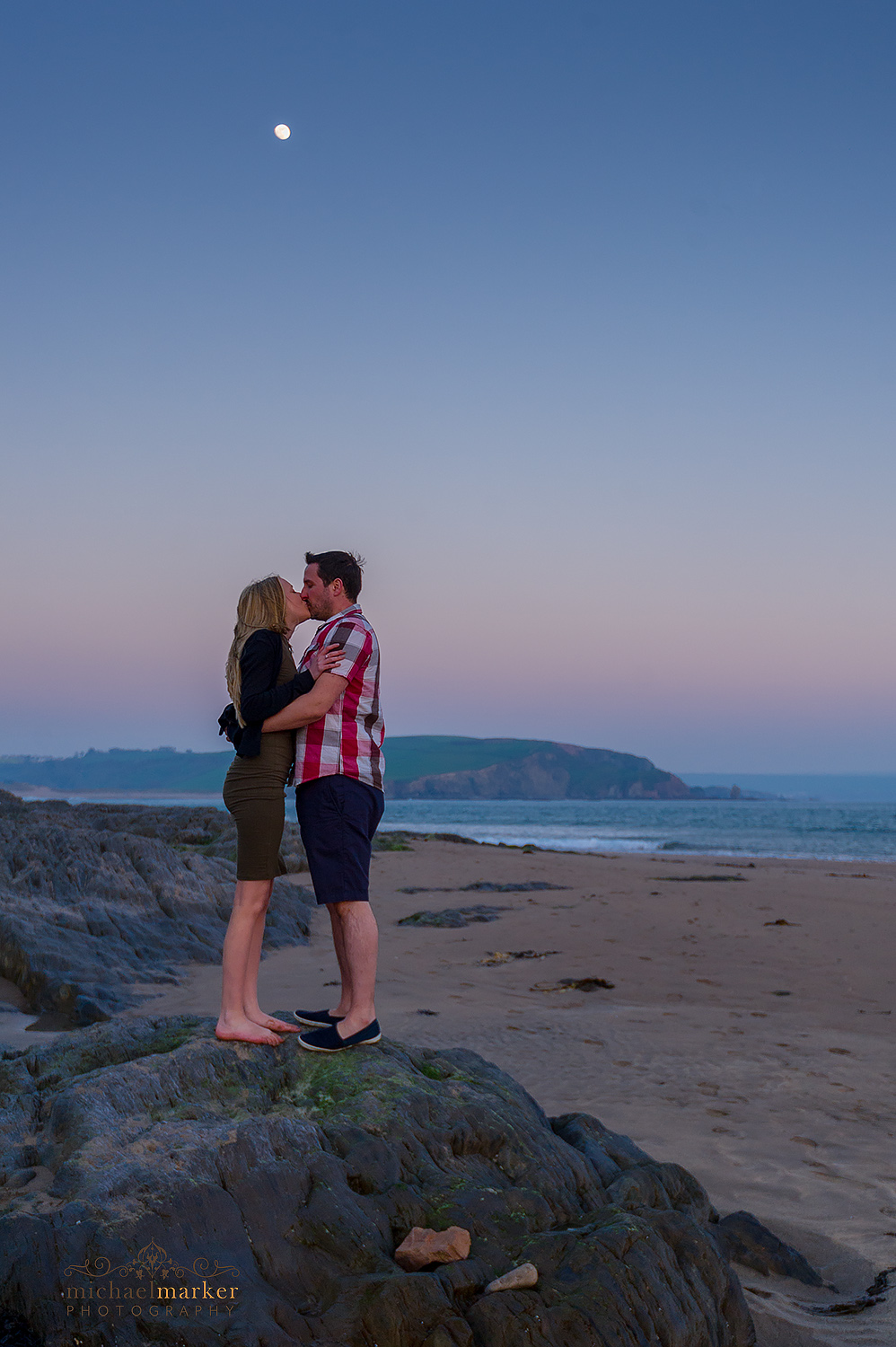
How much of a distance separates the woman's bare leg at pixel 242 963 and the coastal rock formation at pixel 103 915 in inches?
134

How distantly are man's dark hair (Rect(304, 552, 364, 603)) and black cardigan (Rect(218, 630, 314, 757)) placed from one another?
418mm

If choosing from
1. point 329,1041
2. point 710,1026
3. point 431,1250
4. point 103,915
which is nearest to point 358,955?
point 329,1041

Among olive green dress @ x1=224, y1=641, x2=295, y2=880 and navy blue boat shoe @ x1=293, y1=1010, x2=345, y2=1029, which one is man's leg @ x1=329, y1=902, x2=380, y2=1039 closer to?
navy blue boat shoe @ x1=293, y1=1010, x2=345, y2=1029

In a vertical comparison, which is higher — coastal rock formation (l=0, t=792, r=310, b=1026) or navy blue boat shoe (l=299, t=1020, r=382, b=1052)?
navy blue boat shoe (l=299, t=1020, r=382, b=1052)

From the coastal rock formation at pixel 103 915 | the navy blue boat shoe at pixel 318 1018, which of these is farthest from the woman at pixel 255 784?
the coastal rock formation at pixel 103 915

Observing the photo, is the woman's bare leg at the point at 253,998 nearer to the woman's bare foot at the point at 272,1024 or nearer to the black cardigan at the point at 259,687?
the woman's bare foot at the point at 272,1024

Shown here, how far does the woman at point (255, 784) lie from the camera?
12.1 feet

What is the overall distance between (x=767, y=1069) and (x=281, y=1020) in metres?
3.78

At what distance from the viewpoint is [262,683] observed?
3752 mm

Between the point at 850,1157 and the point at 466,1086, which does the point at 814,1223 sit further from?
the point at 466,1086

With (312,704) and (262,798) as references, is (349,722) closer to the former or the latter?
(312,704)

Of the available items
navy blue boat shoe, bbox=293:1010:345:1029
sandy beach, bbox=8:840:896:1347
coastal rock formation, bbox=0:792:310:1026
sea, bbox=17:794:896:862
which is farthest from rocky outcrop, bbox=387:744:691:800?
navy blue boat shoe, bbox=293:1010:345:1029

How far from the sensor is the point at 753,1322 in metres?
2.99

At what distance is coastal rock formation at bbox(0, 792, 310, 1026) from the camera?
22.8ft
